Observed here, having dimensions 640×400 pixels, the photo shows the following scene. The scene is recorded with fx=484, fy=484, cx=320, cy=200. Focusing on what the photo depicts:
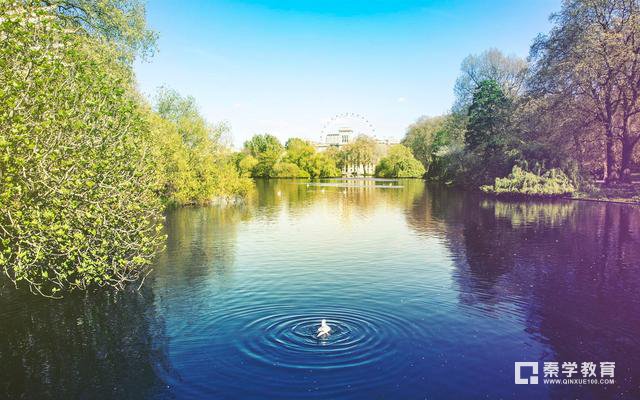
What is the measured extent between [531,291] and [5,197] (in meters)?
22.7

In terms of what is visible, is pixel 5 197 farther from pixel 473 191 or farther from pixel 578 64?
pixel 473 191

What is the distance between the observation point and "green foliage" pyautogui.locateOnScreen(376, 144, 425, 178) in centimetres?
16475

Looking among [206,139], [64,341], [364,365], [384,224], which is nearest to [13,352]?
[64,341]

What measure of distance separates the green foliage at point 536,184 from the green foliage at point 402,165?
8546cm

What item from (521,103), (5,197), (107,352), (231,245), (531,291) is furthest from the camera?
(521,103)

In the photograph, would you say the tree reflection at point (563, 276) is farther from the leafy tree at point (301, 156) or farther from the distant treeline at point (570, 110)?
the leafy tree at point (301, 156)

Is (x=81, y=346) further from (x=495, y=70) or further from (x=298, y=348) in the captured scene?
(x=495, y=70)

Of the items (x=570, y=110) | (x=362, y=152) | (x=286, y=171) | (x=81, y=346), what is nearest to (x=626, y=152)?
(x=570, y=110)

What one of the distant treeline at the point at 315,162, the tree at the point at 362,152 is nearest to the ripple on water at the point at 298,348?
the distant treeline at the point at 315,162

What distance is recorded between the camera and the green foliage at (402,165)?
165 m

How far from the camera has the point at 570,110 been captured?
219 feet

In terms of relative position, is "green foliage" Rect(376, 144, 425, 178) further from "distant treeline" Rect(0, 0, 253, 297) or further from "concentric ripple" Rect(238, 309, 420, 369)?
"concentric ripple" Rect(238, 309, 420, 369)

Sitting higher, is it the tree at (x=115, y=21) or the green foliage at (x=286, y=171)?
the tree at (x=115, y=21)

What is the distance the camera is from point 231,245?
1454 inches
